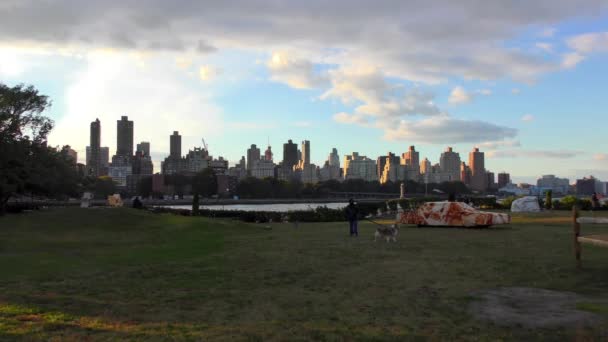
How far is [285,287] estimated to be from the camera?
9758 mm

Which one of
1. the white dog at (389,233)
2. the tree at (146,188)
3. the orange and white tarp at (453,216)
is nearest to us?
the white dog at (389,233)

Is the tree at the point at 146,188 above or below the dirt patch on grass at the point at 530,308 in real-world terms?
above

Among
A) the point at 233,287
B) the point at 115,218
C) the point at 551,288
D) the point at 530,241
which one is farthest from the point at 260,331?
the point at 115,218

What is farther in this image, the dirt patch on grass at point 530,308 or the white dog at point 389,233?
the white dog at point 389,233

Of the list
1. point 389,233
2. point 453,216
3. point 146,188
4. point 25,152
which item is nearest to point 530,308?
point 389,233

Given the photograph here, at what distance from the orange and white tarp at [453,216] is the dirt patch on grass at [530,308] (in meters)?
15.5

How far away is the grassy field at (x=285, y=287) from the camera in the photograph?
6.60 m

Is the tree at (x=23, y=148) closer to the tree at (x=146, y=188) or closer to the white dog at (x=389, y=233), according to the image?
the white dog at (x=389, y=233)

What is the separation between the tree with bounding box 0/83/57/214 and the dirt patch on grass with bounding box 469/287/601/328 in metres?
40.0

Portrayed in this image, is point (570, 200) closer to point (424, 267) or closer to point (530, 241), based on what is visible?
point (530, 241)

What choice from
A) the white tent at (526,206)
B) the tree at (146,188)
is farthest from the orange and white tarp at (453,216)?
the tree at (146,188)

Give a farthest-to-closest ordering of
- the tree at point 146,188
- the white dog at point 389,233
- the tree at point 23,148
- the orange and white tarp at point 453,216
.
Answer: the tree at point 146,188 → the tree at point 23,148 → the orange and white tarp at point 453,216 → the white dog at point 389,233

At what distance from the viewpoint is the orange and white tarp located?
24188 mm

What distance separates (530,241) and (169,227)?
17.1 m
